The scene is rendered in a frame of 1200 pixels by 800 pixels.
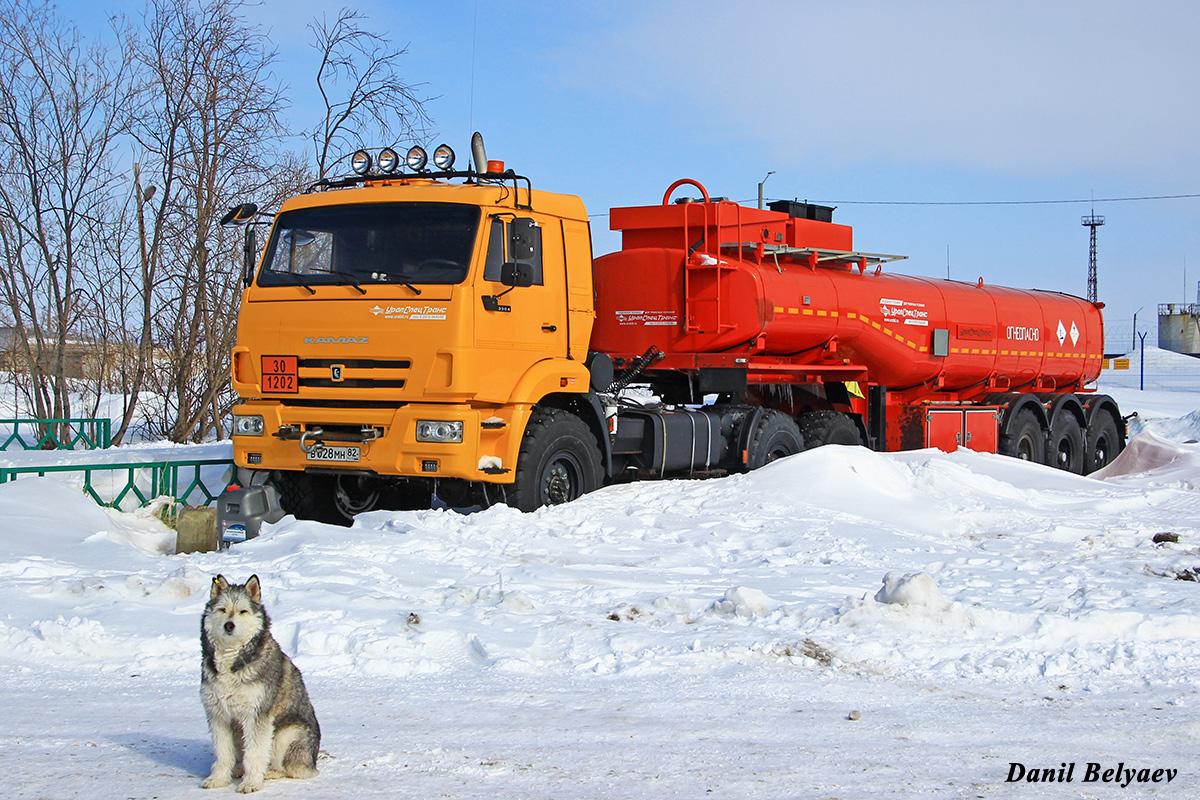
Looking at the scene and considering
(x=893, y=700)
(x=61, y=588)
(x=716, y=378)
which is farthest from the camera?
(x=716, y=378)

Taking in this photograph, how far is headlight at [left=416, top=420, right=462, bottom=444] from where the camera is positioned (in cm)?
962

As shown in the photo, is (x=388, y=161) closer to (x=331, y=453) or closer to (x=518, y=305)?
(x=518, y=305)

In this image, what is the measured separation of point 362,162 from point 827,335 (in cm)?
658

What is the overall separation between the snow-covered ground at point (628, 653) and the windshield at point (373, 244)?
7.19ft

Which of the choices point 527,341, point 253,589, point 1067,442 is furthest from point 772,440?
point 253,589

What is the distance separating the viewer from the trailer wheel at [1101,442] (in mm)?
20298

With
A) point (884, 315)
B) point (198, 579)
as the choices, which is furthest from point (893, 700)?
point (884, 315)

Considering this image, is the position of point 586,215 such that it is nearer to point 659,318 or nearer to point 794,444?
point 659,318

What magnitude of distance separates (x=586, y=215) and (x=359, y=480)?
3456 millimetres

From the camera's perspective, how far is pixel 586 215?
11406 mm

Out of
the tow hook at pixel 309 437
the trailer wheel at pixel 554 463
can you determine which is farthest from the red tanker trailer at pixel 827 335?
the tow hook at pixel 309 437

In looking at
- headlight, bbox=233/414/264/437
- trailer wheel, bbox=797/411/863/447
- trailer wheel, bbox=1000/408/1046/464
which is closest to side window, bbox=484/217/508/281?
headlight, bbox=233/414/264/437

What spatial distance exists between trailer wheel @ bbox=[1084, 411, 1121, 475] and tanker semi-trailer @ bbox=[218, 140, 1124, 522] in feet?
20.1

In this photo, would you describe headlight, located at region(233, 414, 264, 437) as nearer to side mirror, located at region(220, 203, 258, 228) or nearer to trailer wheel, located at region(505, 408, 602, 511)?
side mirror, located at region(220, 203, 258, 228)
